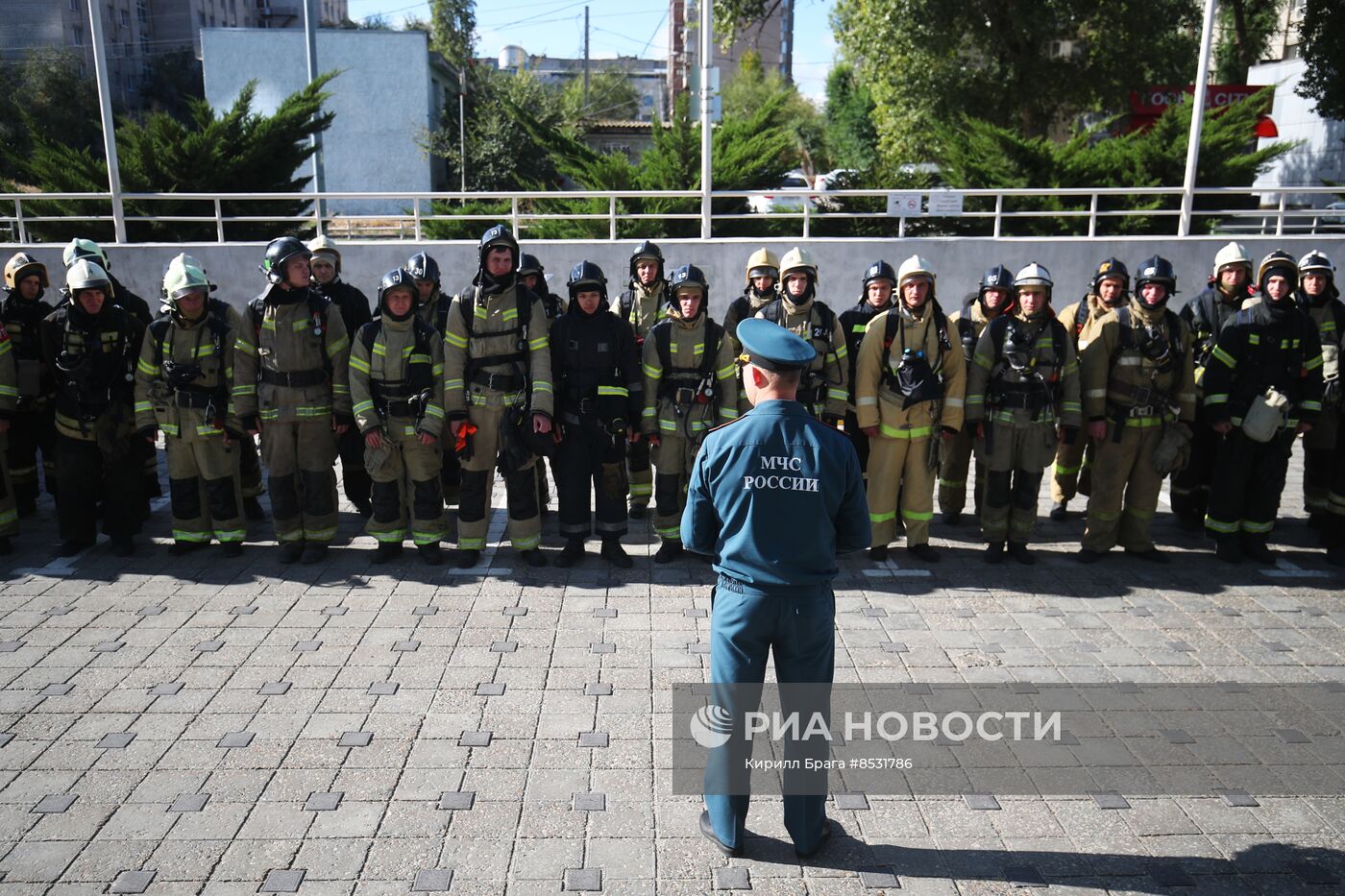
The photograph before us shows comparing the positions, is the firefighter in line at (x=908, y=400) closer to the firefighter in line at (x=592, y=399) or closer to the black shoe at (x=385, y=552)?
the firefighter in line at (x=592, y=399)

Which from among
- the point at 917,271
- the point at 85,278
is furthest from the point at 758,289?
the point at 85,278

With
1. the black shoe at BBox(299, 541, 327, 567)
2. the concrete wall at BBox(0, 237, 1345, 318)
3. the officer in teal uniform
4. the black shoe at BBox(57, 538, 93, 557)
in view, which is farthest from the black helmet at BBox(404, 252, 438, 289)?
the concrete wall at BBox(0, 237, 1345, 318)

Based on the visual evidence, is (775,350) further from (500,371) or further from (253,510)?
(253,510)

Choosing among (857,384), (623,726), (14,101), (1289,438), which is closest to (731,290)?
(857,384)

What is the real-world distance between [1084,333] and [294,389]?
236 inches

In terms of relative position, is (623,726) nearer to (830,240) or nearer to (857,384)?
(857,384)

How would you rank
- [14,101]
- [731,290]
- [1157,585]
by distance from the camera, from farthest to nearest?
1. [14,101]
2. [731,290]
3. [1157,585]

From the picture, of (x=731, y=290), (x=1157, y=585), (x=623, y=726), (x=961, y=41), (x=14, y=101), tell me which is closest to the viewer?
(x=623, y=726)

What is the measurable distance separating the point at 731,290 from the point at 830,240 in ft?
5.55

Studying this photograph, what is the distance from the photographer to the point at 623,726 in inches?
195

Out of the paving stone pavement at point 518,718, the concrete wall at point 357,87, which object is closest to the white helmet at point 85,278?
the paving stone pavement at point 518,718

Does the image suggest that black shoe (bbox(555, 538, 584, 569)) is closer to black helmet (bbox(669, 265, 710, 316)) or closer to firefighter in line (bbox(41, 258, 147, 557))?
black helmet (bbox(669, 265, 710, 316))

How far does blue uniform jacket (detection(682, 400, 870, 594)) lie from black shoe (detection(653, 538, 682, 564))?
355 cm

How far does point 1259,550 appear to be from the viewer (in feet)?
24.2
